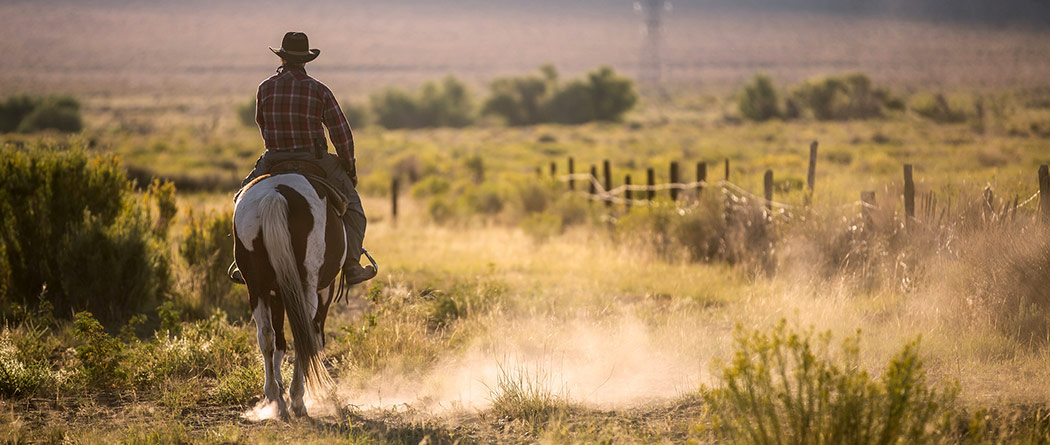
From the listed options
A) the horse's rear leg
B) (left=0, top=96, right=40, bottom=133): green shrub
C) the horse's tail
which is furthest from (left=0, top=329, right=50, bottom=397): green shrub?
(left=0, top=96, right=40, bottom=133): green shrub

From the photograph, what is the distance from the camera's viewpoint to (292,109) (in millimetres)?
6043

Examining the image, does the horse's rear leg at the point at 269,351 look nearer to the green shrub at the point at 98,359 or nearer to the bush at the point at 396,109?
the green shrub at the point at 98,359

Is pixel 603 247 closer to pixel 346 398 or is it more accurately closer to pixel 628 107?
pixel 346 398

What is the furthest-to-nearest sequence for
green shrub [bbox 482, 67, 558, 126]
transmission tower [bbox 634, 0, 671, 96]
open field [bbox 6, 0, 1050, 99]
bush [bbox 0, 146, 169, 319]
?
open field [bbox 6, 0, 1050, 99] → transmission tower [bbox 634, 0, 671, 96] → green shrub [bbox 482, 67, 558, 126] → bush [bbox 0, 146, 169, 319]

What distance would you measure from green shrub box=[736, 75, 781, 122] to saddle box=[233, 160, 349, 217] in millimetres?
54583

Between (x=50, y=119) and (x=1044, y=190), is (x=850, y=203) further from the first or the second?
(x=50, y=119)

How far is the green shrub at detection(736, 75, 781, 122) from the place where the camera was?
57.6m

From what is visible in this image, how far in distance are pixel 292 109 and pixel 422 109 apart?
64.3 m

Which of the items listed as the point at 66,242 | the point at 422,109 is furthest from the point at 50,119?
the point at 66,242

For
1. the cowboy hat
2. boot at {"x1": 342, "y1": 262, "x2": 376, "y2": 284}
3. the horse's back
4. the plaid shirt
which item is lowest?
boot at {"x1": 342, "y1": 262, "x2": 376, "y2": 284}

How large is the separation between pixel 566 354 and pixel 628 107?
61426 mm

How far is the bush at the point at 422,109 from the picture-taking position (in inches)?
2699

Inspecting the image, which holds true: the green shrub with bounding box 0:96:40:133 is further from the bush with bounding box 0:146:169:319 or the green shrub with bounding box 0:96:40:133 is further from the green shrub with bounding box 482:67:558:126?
the bush with bounding box 0:146:169:319

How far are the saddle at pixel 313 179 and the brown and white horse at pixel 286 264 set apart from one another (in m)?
0.04
